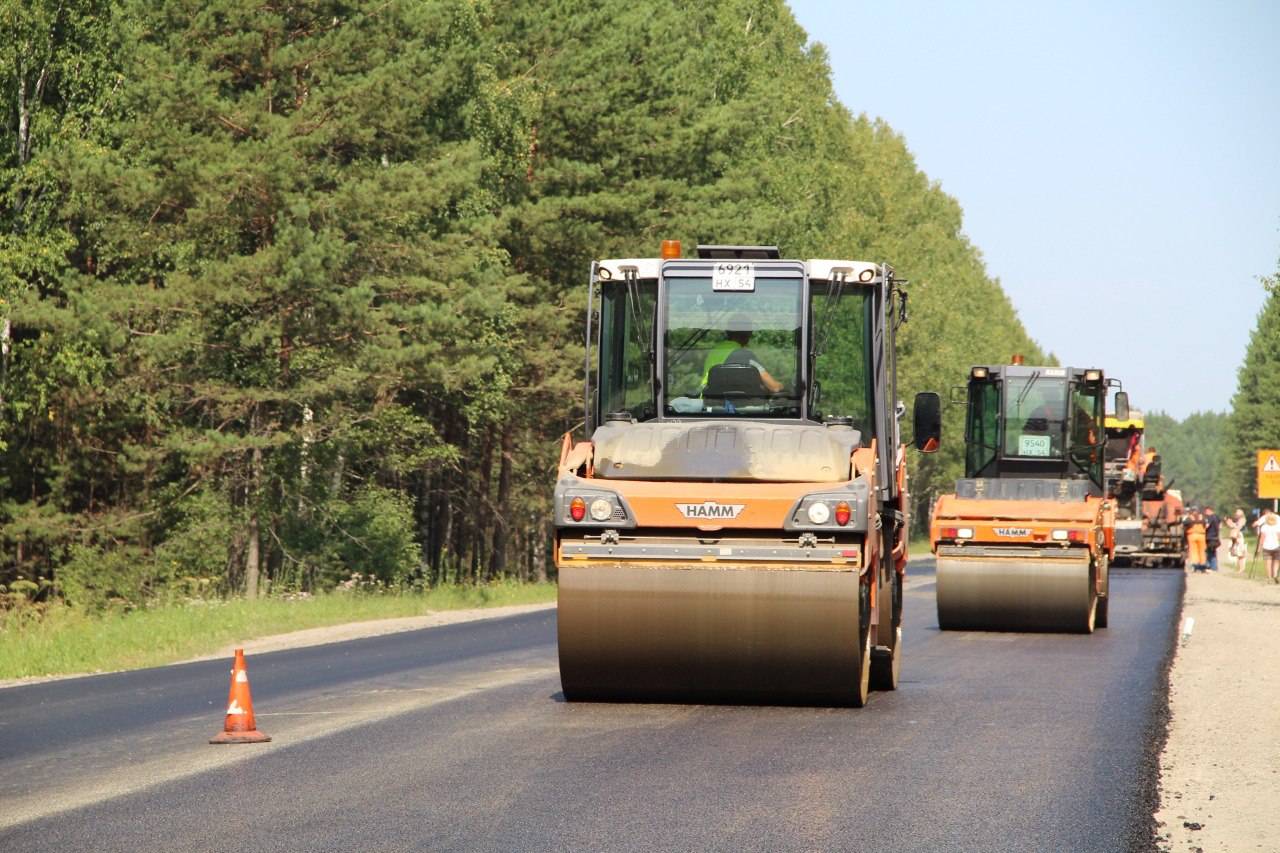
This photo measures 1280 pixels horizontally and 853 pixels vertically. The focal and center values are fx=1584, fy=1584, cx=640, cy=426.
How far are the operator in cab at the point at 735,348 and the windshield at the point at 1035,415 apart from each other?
1125 centimetres

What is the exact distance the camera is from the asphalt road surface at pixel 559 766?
22.8 feet

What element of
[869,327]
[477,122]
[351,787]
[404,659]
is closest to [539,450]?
[477,122]

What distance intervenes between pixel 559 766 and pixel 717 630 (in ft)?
6.69

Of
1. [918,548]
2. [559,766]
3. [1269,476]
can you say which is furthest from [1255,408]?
[559,766]

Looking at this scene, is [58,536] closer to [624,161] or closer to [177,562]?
[177,562]

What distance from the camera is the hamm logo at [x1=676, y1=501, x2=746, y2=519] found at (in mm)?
10391

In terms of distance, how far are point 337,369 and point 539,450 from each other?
40.9 feet

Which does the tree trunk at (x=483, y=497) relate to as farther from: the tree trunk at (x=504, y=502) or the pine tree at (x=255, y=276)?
the pine tree at (x=255, y=276)

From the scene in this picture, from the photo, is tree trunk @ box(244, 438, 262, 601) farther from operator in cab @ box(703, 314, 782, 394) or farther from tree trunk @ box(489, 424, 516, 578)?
operator in cab @ box(703, 314, 782, 394)

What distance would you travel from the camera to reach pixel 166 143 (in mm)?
27016

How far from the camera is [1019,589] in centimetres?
1842

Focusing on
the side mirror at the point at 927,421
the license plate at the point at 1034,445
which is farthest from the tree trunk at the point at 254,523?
the side mirror at the point at 927,421

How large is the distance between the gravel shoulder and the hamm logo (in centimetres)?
694

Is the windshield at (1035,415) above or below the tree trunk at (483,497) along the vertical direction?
above
